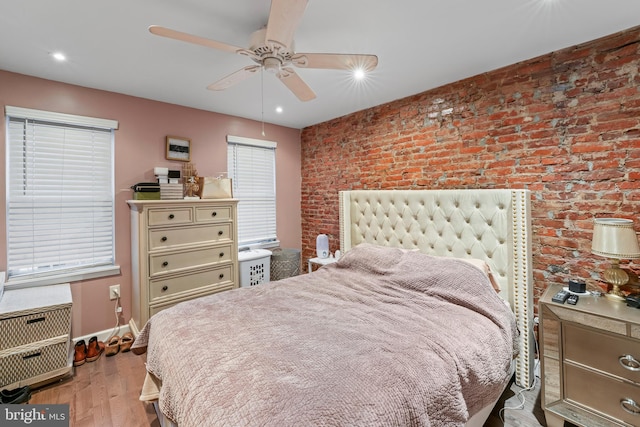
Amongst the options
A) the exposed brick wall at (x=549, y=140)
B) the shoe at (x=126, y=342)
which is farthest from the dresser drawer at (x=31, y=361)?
the exposed brick wall at (x=549, y=140)

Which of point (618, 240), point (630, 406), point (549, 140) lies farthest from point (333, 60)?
point (630, 406)

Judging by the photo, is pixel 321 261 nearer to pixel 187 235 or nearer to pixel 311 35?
pixel 187 235

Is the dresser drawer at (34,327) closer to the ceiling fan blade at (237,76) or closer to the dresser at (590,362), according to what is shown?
the ceiling fan blade at (237,76)

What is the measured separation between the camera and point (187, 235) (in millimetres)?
2920

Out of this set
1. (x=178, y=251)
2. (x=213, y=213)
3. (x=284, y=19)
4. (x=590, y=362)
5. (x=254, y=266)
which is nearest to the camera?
(x=284, y=19)

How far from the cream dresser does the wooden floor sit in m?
0.44

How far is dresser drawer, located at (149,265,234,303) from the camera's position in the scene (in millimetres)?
2732

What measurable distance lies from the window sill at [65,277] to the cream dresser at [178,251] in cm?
22

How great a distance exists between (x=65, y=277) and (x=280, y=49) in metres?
2.79

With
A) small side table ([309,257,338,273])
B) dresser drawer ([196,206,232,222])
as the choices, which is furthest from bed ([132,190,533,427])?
dresser drawer ([196,206,232,222])

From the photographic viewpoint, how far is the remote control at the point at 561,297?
178 cm

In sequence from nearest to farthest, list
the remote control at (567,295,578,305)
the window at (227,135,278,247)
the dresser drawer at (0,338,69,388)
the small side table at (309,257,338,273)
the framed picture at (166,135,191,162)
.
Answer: the remote control at (567,295,578,305)
the dresser drawer at (0,338,69,388)
the framed picture at (166,135,191,162)
the small side table at (309,257,338,273)
the window at (227,135,278,247)

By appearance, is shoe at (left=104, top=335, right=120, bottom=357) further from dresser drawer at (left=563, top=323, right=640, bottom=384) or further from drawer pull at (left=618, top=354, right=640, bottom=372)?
drawer pull at (left=618, top=354, right=640, bottom=372)

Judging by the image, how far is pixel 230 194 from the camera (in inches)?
132
